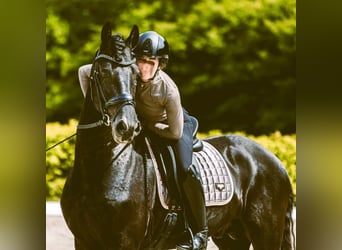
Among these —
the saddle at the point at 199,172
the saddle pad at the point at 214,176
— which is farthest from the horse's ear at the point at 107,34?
the saddle pad at the point at 214,176

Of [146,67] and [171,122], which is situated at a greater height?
[146,67]

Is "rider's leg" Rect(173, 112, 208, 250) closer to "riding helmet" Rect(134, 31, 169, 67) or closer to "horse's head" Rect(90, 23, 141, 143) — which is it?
"horse's head" Rect(90, 23, 141, 143)

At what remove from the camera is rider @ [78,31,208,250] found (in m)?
3.59

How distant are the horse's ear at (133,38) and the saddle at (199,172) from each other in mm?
614

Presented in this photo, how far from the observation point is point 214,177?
380 cm

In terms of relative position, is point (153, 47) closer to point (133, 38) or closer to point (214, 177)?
point (133, 38)

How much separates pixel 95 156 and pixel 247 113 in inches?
53.9

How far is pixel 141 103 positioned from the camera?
12.1 feet

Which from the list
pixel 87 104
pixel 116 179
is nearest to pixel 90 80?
pixel 87 104

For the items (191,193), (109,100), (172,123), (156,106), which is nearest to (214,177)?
(191,193)

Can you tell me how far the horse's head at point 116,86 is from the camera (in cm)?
325

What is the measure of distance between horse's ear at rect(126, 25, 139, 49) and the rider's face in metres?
0.18

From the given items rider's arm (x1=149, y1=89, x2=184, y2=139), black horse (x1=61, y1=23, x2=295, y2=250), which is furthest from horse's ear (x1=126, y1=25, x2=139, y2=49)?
rider's arm (x1=149, y1=89, x2=184, y2=139)

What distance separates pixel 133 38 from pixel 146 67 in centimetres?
26
